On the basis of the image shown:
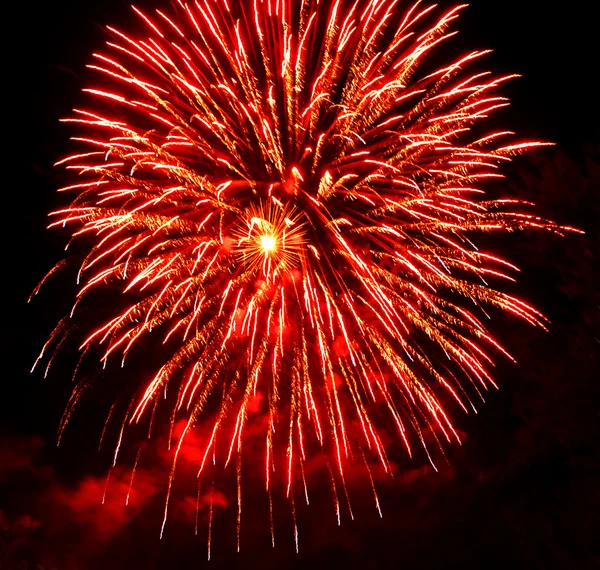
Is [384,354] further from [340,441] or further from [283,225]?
[340,441]

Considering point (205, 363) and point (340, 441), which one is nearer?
point (205, 363)

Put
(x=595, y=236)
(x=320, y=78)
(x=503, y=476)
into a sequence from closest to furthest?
(x=320, y=78) → (x=595, y=236) → (x=503, y=476)

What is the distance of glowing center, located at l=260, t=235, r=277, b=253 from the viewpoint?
22.5 ft

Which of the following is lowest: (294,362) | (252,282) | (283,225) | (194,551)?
(194,551)

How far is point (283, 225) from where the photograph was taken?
22.6 feet

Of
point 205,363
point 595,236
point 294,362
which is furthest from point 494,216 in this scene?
point 205,363

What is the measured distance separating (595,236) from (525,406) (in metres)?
2.55

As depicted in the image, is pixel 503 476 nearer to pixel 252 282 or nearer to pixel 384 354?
pixel 384 354

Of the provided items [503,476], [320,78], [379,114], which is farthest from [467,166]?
[503,476]

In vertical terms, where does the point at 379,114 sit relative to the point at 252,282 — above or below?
above

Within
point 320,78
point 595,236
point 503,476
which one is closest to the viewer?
point 320,78

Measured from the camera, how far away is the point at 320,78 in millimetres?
6637

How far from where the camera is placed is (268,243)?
685cm

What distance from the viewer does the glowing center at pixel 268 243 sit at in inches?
270
